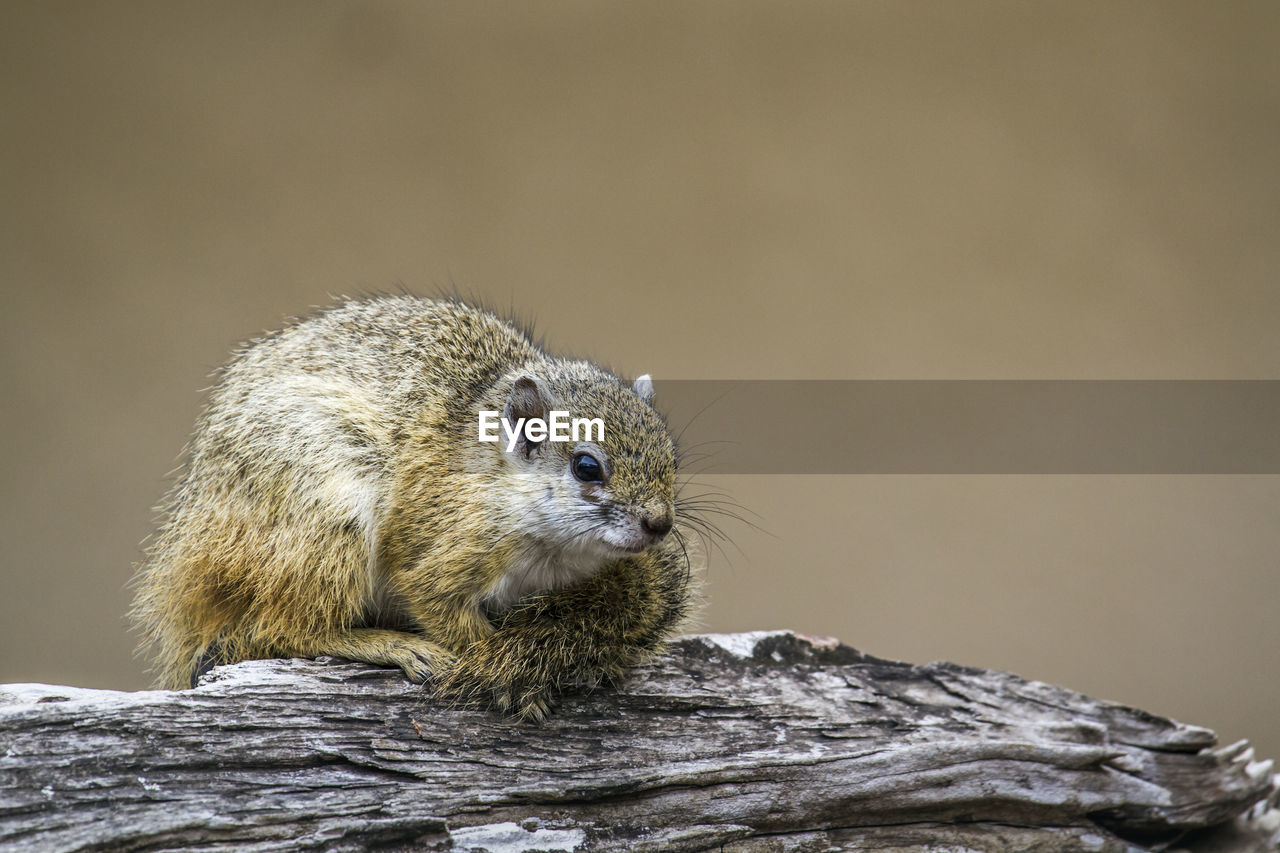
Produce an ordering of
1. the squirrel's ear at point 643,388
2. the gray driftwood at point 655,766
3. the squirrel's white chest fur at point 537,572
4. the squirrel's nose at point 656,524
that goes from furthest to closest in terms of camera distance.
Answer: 1. the squirrel's ear at point 643,388
2. the squirrel's white chest fur at point 537,572
3. the squirrel's nose at point 656,524
4. the gray driftwood at point 655,766

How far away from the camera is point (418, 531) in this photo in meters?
2.13

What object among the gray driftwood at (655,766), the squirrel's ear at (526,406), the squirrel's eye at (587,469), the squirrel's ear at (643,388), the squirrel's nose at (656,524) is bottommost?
the gray driftwood at (655,766)

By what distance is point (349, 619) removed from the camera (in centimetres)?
214

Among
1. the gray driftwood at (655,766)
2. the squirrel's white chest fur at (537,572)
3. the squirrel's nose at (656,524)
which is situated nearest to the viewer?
the gray driftwood at (655,766)

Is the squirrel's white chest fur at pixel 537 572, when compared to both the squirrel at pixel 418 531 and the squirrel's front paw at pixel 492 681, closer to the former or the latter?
the squirrel at pixel 418 531

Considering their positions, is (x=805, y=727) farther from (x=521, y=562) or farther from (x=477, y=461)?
(x=477, y=461)

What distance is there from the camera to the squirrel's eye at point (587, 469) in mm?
2111

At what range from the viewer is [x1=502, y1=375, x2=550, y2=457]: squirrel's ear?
2.19 meters

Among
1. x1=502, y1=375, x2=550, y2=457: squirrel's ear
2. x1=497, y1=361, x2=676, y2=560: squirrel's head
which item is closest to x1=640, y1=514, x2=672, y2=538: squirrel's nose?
x1=497, y1=361, x2=676, y2=560: squirrel's head

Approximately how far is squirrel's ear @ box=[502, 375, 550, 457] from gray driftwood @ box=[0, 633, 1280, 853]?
0.57 meters

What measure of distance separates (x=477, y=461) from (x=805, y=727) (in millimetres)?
964

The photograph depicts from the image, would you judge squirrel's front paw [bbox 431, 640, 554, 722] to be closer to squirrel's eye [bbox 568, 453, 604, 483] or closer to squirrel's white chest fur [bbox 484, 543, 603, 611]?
squirrel's white chest fur [bbox 484, 543, 603, 611]

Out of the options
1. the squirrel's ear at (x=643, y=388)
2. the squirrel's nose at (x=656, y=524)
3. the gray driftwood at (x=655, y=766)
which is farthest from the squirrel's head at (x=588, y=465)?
the gray driftwood at (x=655, y=766)

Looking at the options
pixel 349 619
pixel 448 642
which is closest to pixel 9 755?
pixel 349 619
